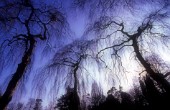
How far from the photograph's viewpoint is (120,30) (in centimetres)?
1035

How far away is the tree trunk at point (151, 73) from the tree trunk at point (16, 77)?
6.03 metres

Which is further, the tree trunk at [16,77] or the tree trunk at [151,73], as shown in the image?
the tree trunk at [151,73]

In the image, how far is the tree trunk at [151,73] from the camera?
8094 mm

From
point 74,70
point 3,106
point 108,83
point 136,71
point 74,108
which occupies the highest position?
point 74,70

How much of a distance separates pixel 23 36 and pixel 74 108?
5962mm

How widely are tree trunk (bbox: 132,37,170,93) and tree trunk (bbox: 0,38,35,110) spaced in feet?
19.8

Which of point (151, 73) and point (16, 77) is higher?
point (151, 73)

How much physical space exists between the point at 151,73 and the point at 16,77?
6980 millimetres

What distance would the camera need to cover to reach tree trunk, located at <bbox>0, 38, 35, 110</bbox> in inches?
226

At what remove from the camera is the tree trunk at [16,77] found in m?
5.74

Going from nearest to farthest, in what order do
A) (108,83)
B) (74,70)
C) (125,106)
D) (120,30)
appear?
(108,83) < (120,30) < (74,70) < (125,106)

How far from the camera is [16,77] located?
650cm

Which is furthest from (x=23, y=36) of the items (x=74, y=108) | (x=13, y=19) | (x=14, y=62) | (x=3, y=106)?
(x=74, y=108)

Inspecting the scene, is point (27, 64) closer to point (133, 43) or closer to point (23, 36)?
point (23, 36)
